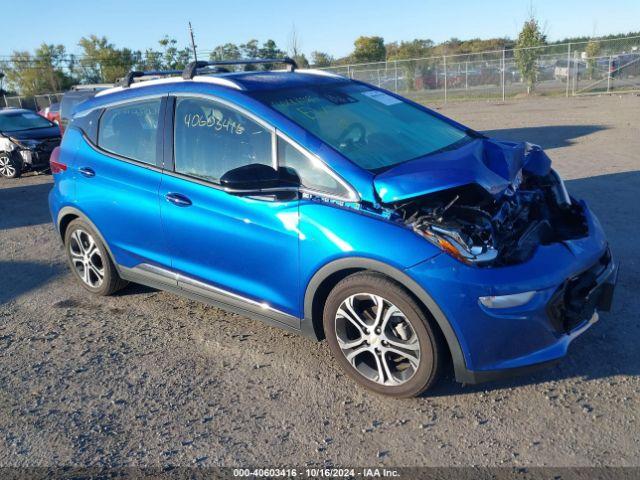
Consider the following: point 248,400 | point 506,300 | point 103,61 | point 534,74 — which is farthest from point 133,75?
point 103,61

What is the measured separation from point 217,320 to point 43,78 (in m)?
62.1

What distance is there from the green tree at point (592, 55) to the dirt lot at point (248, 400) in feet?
74.5

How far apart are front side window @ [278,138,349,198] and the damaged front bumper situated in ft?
2.30

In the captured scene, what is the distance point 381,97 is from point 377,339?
214 cm

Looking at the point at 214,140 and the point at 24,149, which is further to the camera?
the point at 24,149

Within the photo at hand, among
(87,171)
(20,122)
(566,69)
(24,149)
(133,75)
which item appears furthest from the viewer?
(566,69)

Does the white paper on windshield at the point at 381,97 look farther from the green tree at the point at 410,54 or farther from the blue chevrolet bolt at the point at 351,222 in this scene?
the green tree at the point at 410,54

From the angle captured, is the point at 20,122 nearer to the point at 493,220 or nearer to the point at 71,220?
the point at 71,220

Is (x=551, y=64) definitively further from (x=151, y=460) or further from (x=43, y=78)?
(x=43, y=78)

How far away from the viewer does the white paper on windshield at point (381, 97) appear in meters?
4.57

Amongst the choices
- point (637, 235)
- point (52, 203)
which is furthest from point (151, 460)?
point (637, 235)

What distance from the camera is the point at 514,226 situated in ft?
11.7

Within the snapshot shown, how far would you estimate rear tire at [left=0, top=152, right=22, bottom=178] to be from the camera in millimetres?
12195

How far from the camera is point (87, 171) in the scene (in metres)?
4.80
